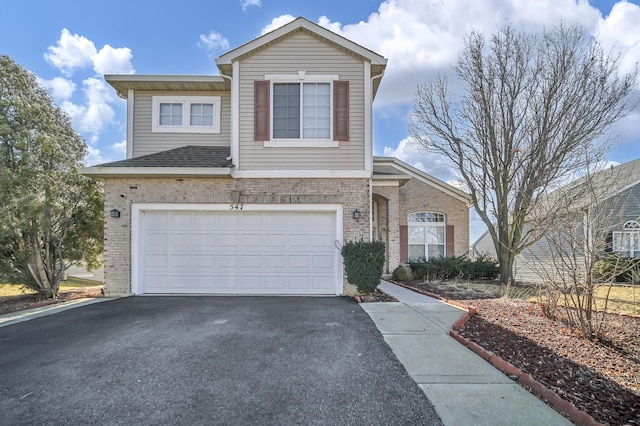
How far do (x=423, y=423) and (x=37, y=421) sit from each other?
11.3ft

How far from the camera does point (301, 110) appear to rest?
851cm

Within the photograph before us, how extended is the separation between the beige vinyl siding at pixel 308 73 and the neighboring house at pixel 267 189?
0.09ft

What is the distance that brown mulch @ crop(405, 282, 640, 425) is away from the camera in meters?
3.11

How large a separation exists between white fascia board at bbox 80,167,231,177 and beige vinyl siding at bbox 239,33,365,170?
682 mm

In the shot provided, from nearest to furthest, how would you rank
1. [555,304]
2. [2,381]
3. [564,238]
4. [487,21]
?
[2,381]
[564,238]
[555,304]
[487,21]

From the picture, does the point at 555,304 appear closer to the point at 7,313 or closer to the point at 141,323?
the point at 141,323

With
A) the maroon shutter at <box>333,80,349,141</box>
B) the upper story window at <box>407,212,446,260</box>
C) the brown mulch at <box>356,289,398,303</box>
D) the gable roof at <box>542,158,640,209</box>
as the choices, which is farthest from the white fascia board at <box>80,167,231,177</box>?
the upper story window at <box>407,212,446,260</box>

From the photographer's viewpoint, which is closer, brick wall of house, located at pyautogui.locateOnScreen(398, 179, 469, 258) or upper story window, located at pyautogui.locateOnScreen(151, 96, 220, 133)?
upper story window, located at pyautogui.locateOnScreen(151, 96, 220, 133)

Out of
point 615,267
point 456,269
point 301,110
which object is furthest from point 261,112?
point 456,269

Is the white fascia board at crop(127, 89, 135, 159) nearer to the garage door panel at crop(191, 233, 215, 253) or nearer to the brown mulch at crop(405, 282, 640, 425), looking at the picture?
the garage door panel at crop(191, 233, 215, 253)

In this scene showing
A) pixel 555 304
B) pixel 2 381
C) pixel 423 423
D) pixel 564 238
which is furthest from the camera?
pixel 555 304

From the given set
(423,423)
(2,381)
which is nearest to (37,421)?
(2,381)

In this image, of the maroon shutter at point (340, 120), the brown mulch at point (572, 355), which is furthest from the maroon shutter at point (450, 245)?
the maroon shutter at point (340, 120)

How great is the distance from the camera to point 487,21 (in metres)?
11.5
